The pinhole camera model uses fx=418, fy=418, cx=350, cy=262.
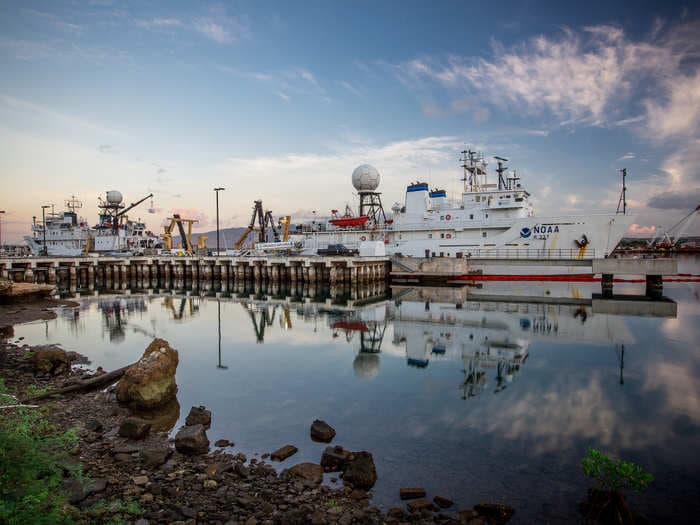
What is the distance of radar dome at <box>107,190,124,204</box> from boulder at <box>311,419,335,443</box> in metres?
83.3

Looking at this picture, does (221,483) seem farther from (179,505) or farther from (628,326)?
(628,326)

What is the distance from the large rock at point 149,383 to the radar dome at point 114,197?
257ft

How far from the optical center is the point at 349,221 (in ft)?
181

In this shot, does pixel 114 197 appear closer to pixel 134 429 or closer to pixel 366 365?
pixel 366 365

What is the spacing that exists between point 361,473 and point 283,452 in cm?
188

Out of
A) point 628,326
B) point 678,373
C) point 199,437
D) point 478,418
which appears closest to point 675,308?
point 628,326

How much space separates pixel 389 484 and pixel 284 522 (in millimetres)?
2247

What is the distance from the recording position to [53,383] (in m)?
12.4

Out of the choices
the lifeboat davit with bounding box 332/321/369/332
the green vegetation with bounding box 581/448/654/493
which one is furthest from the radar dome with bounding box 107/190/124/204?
the green vegetation with bounding box 581/448/654/493

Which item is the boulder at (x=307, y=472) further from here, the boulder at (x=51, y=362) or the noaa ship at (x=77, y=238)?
the noaa ship at (x=77, y=238)

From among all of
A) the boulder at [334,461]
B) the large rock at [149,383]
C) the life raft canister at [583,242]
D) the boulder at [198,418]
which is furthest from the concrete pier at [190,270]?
the boulder at [334,461]

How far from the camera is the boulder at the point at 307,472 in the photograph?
7.62m

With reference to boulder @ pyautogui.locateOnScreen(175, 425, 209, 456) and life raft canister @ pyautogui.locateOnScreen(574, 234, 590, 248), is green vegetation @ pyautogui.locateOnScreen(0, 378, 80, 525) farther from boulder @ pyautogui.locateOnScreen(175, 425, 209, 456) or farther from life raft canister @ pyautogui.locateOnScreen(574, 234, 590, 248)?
life raft canister @ pyautogui.locateOnScreen(574, 234, 590, 248)

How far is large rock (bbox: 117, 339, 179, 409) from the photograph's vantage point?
36.1ft
